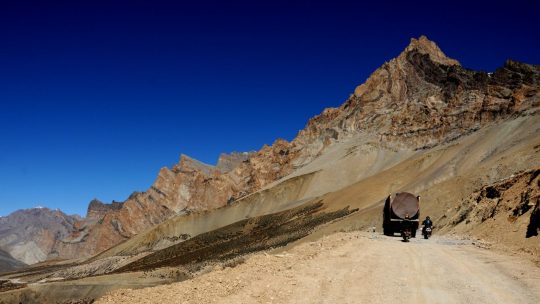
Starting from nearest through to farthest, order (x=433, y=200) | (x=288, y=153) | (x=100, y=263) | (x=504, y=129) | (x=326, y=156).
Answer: (x=433, y=200)
(x=504, y=129)
(x=100, y=263)
(x=326, y=156)
(x=288, y=153)

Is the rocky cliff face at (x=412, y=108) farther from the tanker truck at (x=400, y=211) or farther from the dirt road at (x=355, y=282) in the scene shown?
the dirt road at (x=355, y=282)

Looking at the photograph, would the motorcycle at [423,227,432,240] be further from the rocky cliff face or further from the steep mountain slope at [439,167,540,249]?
the rocky cliff face

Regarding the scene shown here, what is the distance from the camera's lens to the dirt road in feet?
33.8

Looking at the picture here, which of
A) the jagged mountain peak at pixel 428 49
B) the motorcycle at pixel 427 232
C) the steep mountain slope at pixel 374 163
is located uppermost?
the jagged mountain peak at pixel 428 49

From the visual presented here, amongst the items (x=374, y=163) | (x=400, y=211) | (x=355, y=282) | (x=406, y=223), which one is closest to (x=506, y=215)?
(x=406, y=223)

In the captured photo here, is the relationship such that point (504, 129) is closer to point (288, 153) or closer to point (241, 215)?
point (241, 215)

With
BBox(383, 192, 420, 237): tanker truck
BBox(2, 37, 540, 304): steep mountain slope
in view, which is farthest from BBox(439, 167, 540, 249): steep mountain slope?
BBox(383, 192, 420, 237): tanker truck

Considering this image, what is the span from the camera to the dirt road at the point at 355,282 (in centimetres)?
1031

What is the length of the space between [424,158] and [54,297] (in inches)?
2568

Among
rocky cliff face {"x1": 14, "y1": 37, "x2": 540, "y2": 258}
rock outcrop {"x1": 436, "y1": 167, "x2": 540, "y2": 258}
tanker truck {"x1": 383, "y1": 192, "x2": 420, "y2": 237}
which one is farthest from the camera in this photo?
rocky cliff face {"x1": 14, "y1": 37, "x2": 540, "y2": 258}

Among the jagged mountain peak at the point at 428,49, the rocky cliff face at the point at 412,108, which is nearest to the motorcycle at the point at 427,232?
the rocky cliff face at the point at 412,108

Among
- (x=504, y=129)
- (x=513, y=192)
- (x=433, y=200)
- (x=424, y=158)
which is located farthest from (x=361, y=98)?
(x=513, y=192)

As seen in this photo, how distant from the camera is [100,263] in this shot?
411 feet

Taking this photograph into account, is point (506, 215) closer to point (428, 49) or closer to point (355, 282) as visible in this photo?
point (355, 282)
